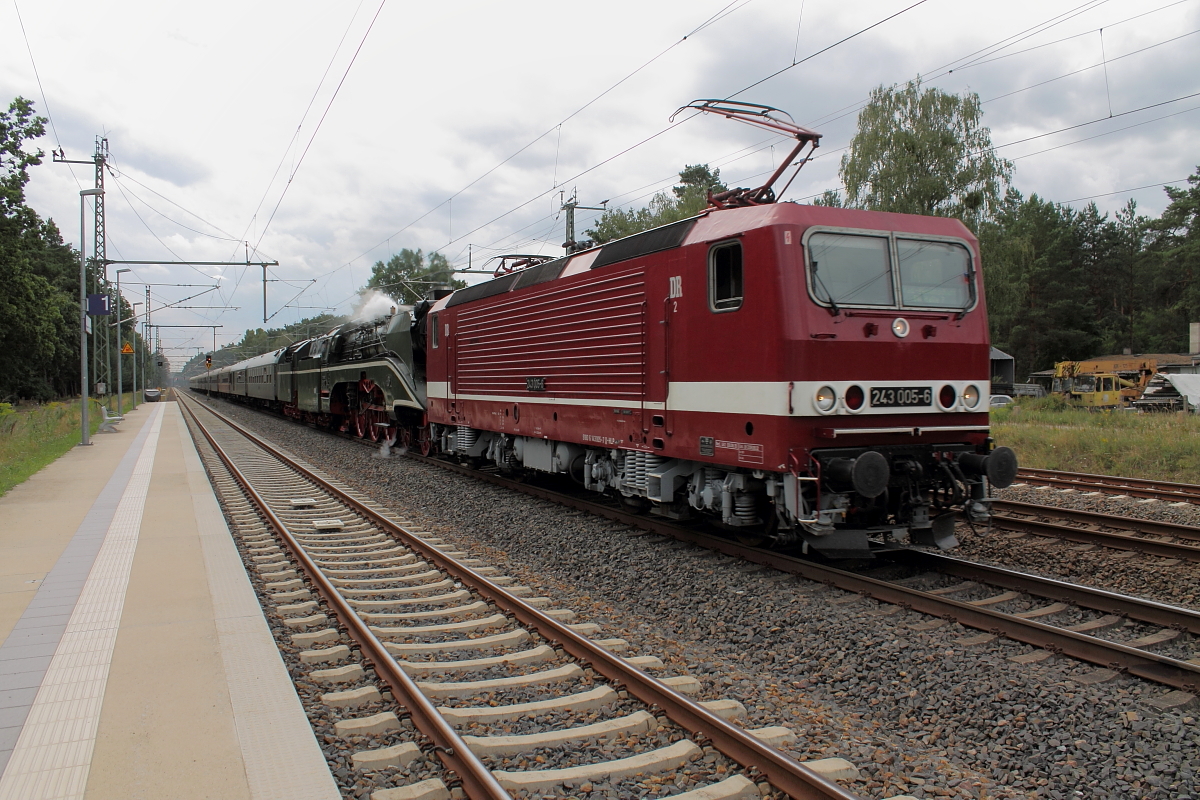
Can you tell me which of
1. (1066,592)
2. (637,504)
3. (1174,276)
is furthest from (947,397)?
(1174,276)

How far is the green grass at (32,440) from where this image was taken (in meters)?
14.4

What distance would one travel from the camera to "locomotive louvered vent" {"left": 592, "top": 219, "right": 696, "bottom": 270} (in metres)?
7.83

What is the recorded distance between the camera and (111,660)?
4.80 meters

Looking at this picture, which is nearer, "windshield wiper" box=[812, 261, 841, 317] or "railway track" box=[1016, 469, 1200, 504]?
Answer: "windshield wiper" box=[812, 261, 841, 317]

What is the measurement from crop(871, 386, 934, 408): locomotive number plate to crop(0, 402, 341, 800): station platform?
5.00 meters

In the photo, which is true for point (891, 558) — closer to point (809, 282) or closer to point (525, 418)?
point (809, 282)

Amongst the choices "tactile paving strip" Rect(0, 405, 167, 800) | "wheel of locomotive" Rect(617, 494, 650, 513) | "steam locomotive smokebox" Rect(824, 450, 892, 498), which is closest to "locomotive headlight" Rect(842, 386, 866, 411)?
"steam locomotive smokebox" Rect(824, 450, 892, 498)

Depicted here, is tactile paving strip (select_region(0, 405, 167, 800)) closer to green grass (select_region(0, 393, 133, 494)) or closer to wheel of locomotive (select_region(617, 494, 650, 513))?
wheel of locomotive (select_region(617, 494, 650, 513))

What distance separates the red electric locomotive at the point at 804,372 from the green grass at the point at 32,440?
10364 mm

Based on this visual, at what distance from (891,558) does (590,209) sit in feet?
69.1

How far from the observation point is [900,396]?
22.1ft

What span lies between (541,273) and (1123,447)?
1141 cm

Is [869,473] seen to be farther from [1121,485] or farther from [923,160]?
[923,160]

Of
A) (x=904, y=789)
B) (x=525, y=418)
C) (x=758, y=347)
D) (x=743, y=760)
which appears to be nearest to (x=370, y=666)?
(x=743, y=760)
